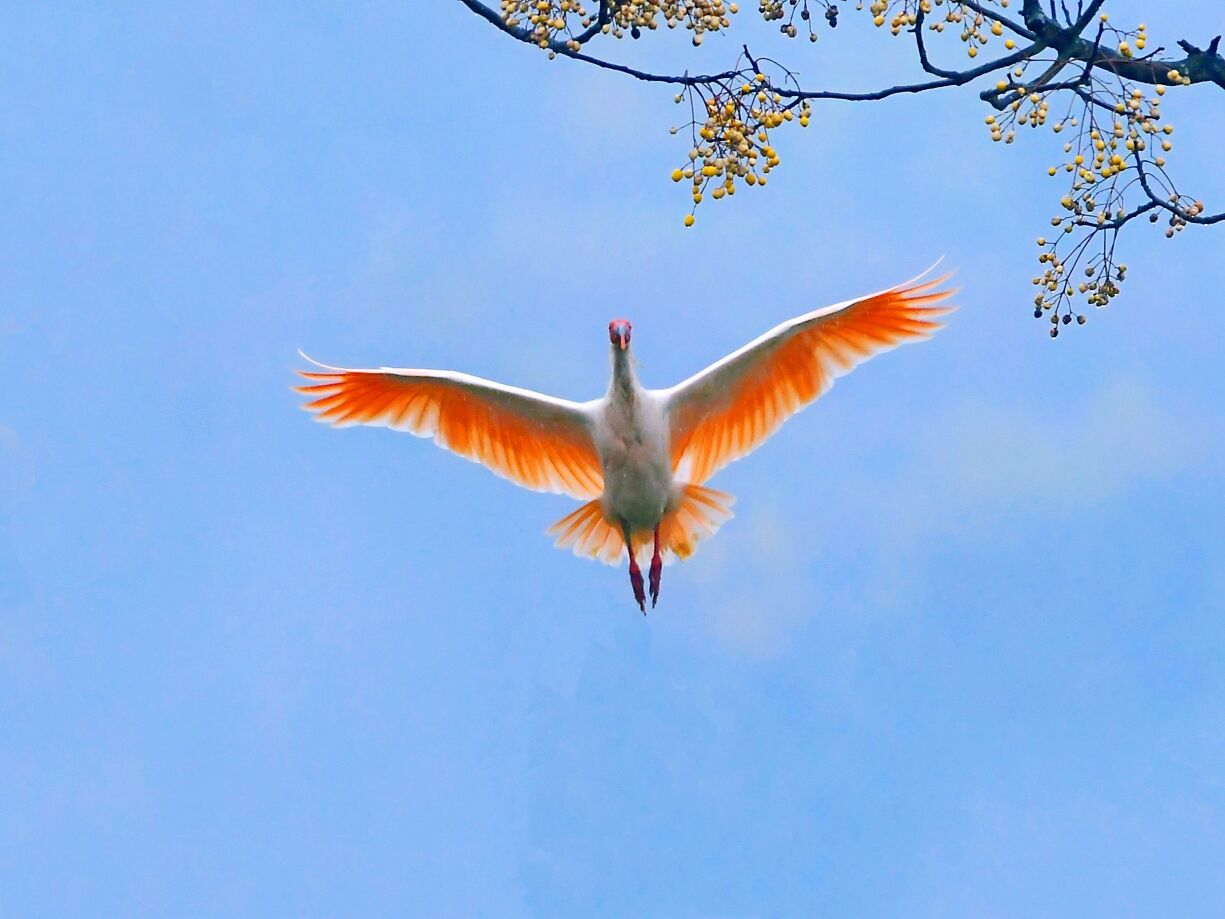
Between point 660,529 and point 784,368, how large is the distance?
1009mm

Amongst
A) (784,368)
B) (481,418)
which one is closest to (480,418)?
(481,418)

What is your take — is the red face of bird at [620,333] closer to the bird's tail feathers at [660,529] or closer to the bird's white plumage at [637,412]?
the bird's white plumage at [637,412]

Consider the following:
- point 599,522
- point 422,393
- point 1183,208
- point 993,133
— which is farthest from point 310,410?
point 1183,208

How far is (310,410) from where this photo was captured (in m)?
7.83

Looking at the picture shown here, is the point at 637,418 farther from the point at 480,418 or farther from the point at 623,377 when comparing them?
the point at 480,418

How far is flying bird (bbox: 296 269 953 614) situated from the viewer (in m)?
7.39

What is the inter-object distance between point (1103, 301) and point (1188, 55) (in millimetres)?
1163

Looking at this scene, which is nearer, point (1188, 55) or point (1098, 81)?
point (1098, 81)

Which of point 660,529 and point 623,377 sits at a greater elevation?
point 623,377

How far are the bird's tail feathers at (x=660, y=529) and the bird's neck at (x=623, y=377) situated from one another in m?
0.63

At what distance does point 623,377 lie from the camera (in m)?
7.31

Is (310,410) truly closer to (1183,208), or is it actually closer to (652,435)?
(652,435)

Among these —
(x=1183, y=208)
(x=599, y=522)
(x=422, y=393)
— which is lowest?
(x=599, y=522)

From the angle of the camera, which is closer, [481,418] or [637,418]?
[637,418]
